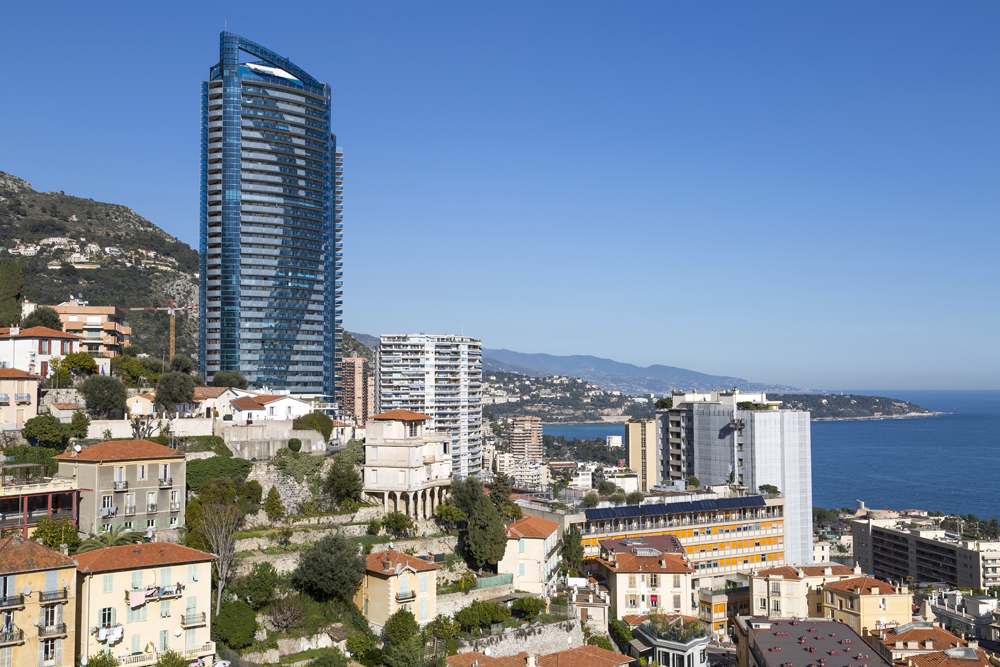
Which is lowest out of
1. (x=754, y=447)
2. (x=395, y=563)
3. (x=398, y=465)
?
(x=395, y=563)

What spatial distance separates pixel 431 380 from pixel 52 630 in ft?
324

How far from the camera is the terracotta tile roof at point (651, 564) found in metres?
41.3

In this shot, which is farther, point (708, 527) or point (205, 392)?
point (708, 527)

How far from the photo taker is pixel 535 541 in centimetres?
3862

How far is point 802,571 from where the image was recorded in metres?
43.8

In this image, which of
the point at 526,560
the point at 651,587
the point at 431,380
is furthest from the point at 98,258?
the point at 651,587

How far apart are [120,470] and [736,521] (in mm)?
37541

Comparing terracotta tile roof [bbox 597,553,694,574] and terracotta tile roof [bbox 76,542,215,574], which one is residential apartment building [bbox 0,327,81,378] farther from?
terracotta tile roof [bbox 597,553,694,574]

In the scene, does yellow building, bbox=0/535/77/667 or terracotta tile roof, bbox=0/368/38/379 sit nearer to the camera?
yellow building, bbox=0/535/77/667

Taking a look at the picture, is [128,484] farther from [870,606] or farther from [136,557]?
[870,606]

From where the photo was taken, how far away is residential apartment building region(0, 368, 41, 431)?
131 ft

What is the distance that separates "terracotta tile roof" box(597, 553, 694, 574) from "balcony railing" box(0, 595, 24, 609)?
25.7m

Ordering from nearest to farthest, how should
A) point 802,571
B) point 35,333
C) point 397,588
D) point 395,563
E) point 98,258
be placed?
point 397,588 < point 395,563 < point 802,571 < point 35,333 < point 98,258

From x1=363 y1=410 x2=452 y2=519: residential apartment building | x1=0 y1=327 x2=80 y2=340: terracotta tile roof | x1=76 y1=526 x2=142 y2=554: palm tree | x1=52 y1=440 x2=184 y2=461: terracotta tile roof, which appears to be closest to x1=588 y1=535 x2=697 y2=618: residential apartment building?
x1=363 y1=410 x2=452 y2=519: residential apartment building
